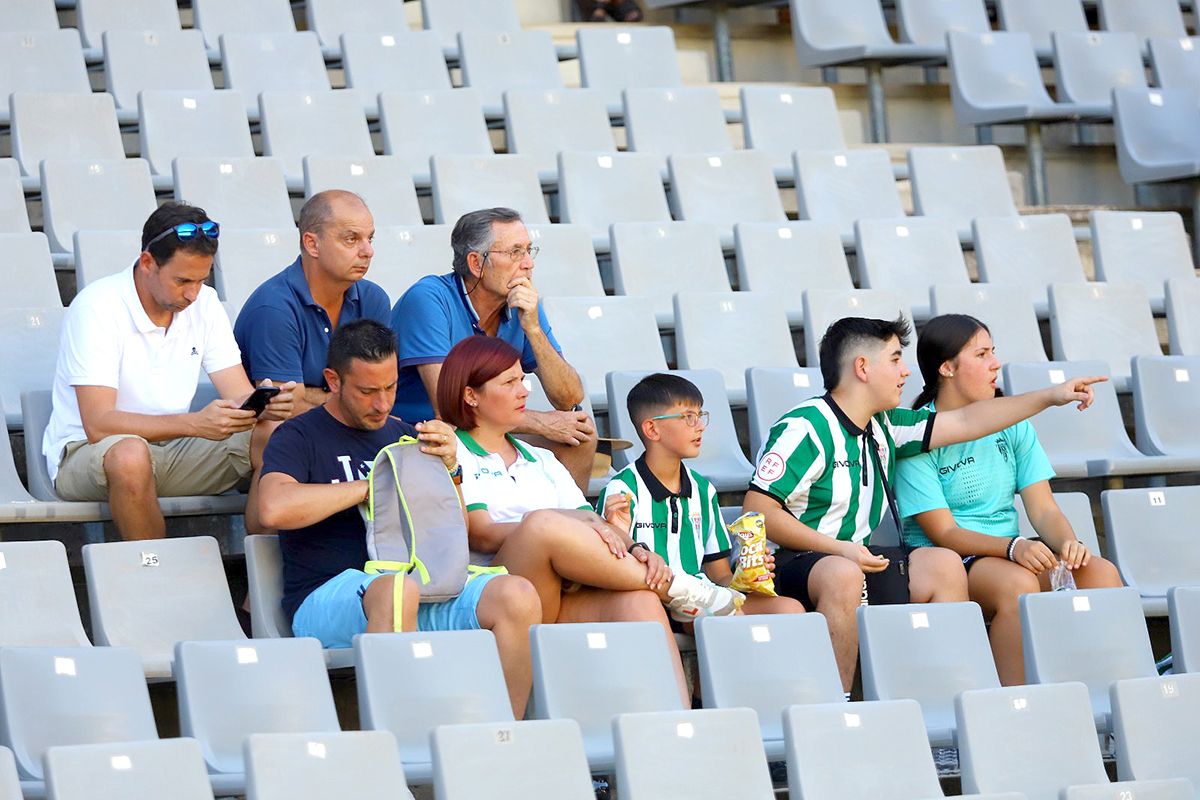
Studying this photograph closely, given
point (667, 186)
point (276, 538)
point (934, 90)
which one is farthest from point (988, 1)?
point (276, 538)

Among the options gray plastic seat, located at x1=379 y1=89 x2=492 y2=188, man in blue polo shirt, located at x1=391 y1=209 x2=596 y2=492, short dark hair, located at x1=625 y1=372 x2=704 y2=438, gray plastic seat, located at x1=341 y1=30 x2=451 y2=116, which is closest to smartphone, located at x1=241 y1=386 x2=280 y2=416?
man in blue polo shirt, located at x1=391 y1=209 x2=596 y2=492

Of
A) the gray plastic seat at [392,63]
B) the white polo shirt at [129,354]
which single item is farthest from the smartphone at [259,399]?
the gray plastic seat at [392,63]

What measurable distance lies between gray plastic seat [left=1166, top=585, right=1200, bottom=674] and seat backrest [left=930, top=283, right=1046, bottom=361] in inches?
58.7

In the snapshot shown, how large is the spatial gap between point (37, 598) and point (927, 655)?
5.59 ft

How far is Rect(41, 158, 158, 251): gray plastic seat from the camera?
531cm

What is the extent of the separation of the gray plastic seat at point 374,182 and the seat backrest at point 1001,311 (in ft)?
4.87

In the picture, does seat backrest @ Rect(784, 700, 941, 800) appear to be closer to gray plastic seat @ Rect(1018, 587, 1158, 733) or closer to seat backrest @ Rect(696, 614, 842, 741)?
seat backrest @ Rect(696, 614, 842, 741)

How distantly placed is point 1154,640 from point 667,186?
2.24m

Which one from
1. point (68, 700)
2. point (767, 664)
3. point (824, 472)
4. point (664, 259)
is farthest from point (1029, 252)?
point (68, 700)

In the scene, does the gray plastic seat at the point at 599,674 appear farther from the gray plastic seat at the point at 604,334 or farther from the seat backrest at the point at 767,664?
the gray plastic seat at the point at 604,334

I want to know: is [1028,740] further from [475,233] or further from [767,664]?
[475,233]

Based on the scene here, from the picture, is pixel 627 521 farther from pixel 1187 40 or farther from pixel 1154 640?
pixel 1187 40

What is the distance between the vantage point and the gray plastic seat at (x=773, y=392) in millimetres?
4824

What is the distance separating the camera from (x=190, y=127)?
5.88 metres
